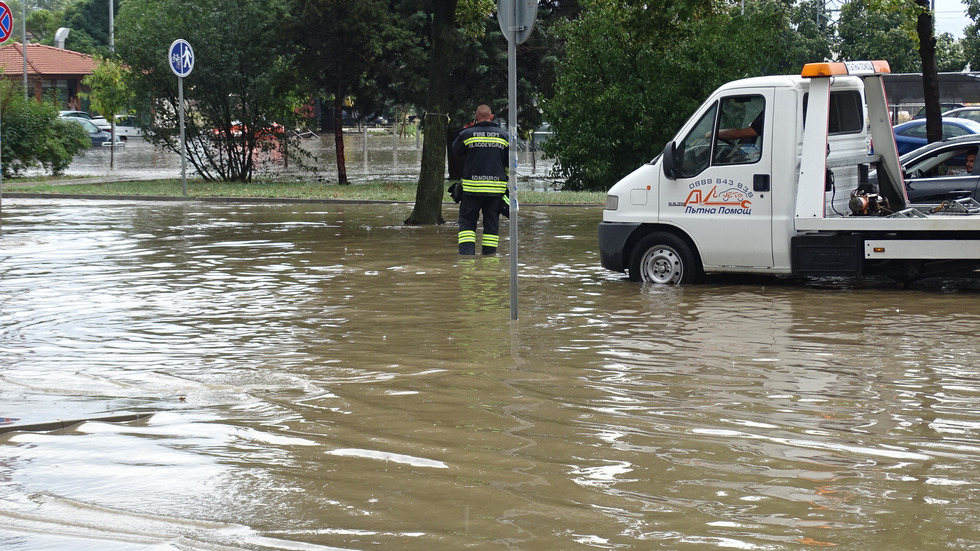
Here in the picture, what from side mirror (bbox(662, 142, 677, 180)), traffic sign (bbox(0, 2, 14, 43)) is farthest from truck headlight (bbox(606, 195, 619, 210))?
traffic sign (bbox(0, 2, 14, 43))

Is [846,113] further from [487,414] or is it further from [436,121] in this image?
[436,121]

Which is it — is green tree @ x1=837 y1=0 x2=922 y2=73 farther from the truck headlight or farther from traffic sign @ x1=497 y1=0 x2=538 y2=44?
traffic sign @ x1=497 y1=0 x2=538 y2=44

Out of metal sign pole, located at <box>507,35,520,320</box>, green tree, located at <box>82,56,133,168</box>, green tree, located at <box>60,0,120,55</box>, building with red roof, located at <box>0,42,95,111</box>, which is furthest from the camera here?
green tree, located at <box>60,0,120,55</box>

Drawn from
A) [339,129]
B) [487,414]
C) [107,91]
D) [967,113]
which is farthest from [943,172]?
[107,91]

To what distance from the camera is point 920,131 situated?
89.7ft

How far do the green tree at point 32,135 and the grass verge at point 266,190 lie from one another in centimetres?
117

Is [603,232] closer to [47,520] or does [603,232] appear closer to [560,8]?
[47,520]

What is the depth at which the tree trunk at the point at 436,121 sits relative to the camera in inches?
819

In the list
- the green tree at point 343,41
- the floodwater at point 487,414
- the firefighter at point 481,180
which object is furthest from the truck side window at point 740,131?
the green tree at point 343,41

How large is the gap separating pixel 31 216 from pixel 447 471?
18.5m

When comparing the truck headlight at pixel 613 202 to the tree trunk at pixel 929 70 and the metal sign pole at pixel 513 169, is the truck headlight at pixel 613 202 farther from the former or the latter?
the tree trunk at pixel 929 70

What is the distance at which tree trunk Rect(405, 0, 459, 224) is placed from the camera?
20.8m

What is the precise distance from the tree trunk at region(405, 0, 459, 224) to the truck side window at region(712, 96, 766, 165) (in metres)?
8.79

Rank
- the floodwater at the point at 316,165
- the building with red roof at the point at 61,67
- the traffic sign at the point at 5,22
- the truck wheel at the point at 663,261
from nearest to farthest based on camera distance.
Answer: the truck wheel at the point at 663,261
the traffic sign at the point at 5,22
the floodwater at the point at 316,165
the building with red roof at the point at 61,67
